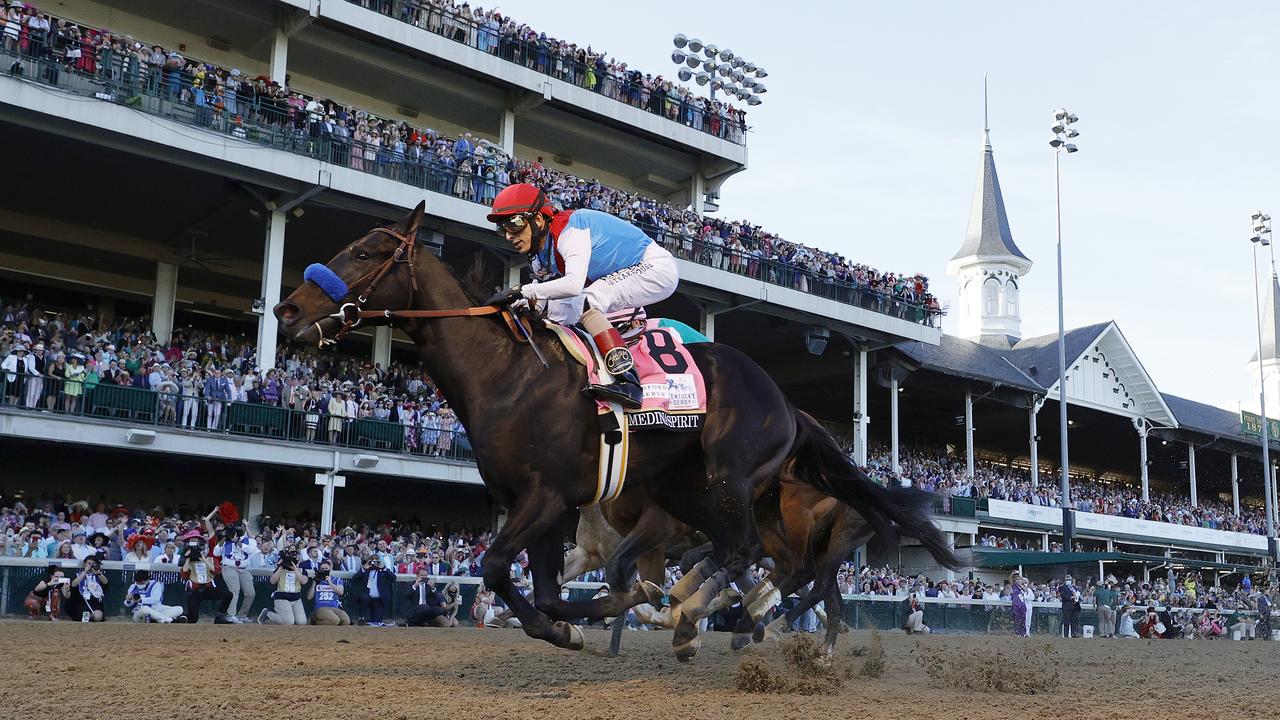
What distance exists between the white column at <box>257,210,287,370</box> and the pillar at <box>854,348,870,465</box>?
16.8m

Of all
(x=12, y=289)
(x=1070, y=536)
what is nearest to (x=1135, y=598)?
(x=1070, y=536)

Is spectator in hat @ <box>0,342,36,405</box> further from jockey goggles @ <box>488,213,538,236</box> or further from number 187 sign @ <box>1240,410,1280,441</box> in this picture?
number 187 sign @ <box>1240,410,1280,441</box>

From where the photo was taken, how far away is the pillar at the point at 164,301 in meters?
25.3

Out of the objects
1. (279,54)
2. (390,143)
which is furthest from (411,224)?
(279,54)

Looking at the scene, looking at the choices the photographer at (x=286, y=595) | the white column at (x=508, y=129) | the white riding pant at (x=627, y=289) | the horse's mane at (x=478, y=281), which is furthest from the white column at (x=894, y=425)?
the horse's mane at (x=478, y=281)

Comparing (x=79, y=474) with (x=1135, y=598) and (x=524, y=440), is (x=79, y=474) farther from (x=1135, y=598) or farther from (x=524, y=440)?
(x=1135, y=598)

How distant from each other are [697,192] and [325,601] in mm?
20233

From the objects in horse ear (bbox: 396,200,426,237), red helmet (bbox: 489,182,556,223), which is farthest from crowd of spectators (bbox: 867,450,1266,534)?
horse ear (bbox: 396,200,426,237)

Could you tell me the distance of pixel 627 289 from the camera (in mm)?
7223

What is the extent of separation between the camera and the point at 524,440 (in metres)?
6.43

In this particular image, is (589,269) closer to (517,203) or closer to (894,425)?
(517,203)

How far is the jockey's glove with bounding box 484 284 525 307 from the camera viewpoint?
6.76 metres

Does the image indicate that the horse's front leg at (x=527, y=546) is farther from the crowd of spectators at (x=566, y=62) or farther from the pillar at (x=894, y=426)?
the pillar at (x=894, y=426)

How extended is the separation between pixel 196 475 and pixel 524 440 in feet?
64.6
